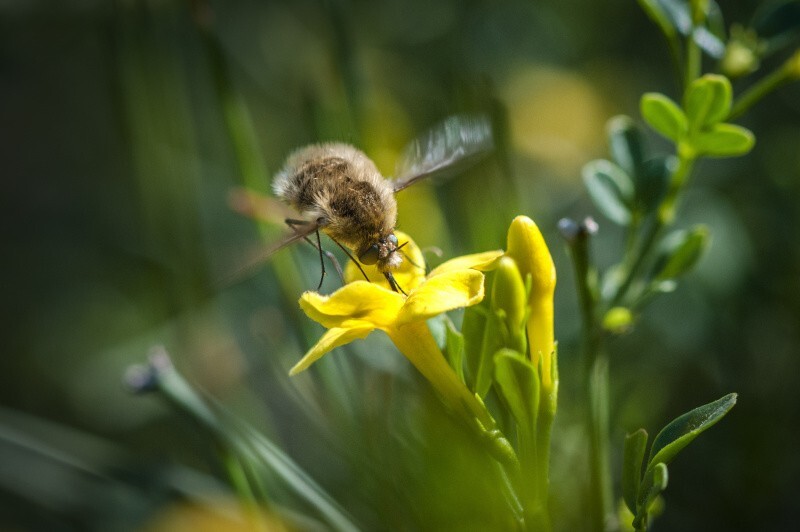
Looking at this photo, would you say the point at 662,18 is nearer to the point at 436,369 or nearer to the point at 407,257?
the point at 407,257

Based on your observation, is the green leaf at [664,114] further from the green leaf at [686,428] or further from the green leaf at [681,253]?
the green leaf at [686,428]

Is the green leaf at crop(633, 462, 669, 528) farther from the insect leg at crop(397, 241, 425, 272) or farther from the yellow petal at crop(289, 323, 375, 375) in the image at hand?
the insect leg at crop(397, 241, 425, 272)

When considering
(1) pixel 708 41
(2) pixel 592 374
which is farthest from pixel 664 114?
(2) pixel 592 374

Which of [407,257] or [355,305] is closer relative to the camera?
[355,305]

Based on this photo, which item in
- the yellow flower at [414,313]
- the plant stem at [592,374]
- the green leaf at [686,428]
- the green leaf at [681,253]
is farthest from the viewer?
the green leaf at [681,253]

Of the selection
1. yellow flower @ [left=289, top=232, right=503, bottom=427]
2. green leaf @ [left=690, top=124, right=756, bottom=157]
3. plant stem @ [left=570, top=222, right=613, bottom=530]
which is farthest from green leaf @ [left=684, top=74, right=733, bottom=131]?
yellow flower @ [left=289, top=232, right=503, bottom=427]

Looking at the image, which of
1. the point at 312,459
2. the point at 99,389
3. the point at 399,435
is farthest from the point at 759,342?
the point at 99,389

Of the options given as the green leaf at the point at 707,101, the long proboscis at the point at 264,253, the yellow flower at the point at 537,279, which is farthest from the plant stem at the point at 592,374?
the long proboscis at the point at 264,253
